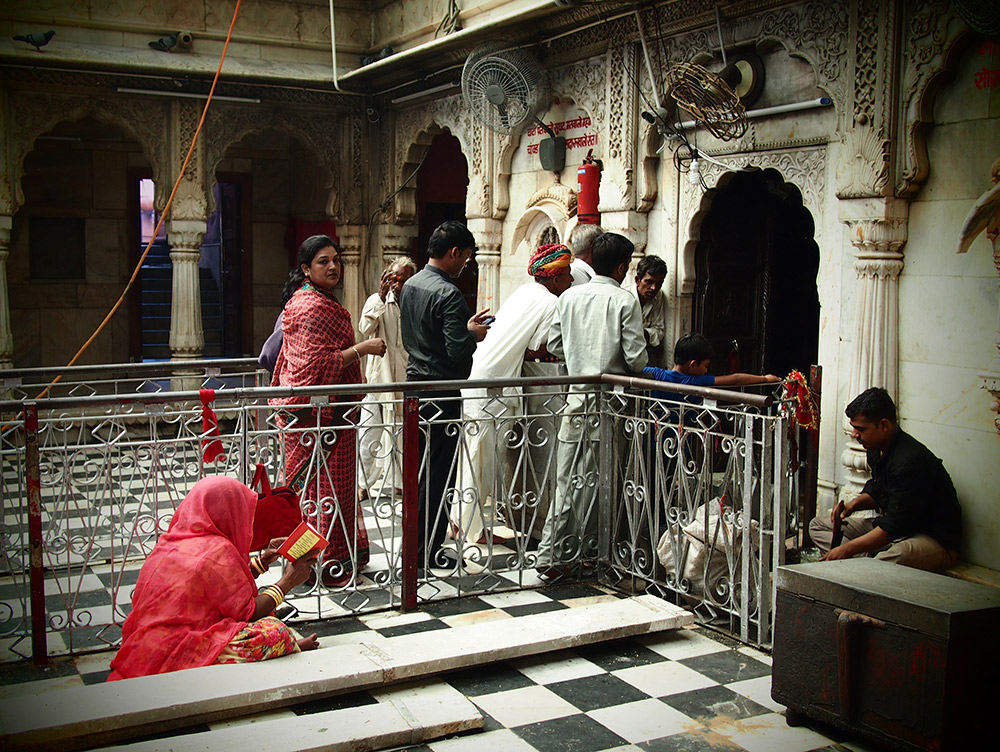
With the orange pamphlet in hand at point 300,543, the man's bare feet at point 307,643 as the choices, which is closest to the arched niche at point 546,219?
the orange pamphlet in hand at point 300,543

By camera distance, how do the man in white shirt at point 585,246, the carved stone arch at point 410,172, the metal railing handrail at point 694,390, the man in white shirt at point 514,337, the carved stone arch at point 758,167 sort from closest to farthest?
1. the metal railing handrail at point 694,390
2. the man in white shirt at point 514,337
3. the carved stone arch at point 758,167
4. the man in white shirt at point 585,246
5. the carved stone arch at point 410,172

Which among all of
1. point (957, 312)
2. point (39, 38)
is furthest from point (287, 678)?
point (39, 38)

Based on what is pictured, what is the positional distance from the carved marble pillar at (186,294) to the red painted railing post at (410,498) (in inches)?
246

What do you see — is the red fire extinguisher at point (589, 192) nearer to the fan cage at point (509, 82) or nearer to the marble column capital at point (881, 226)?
the fan cage at point (509, 82)

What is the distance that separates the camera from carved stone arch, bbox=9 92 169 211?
9.49 meters

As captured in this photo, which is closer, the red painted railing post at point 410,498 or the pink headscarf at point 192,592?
the pink headscarf at point 192,592

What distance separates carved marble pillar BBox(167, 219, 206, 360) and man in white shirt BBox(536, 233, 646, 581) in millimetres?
6124

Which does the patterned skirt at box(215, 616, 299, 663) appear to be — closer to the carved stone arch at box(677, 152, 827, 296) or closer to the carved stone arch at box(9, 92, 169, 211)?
the carved stone arch at box(677, 152, 827, 296)

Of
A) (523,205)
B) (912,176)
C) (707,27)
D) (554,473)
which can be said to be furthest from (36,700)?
(523,205)

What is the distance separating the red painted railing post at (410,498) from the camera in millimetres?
4656

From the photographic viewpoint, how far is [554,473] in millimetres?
5340

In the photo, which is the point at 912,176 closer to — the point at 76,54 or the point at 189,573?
the point at 189,573

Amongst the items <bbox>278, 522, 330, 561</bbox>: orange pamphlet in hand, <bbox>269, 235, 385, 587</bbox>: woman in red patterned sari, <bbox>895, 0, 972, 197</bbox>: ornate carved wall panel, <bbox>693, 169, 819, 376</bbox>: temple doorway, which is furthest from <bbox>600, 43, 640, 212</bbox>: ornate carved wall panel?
<bbox>278, 522, 330, 561</bbox>: orange pamphlet in hand

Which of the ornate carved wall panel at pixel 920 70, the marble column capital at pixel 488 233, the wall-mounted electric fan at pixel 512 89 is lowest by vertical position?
the marble column capital at pixel 488 233
